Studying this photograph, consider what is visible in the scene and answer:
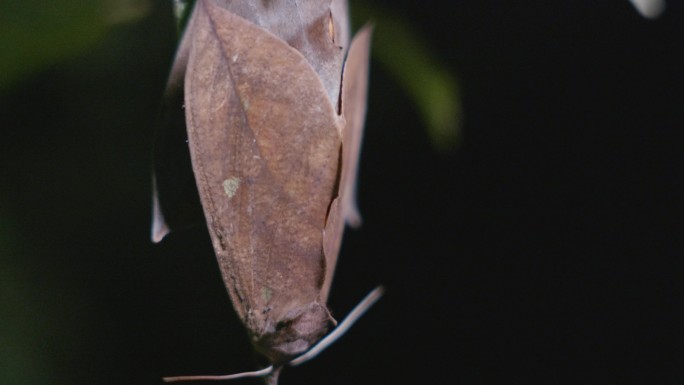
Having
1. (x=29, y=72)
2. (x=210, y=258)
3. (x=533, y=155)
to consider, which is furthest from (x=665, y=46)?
(x=29, y=72)

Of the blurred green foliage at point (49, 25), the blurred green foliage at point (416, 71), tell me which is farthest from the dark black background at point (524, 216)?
the blurred green foliage at point (49, 25)

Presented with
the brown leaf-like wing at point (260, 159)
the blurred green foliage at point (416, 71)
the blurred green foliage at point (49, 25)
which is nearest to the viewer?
the brown leaf-like wing at point (260, 159)

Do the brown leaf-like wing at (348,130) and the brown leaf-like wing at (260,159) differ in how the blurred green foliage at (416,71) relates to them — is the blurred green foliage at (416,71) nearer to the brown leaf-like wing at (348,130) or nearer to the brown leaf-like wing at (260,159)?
the brown leaf-like wing at (348,130)

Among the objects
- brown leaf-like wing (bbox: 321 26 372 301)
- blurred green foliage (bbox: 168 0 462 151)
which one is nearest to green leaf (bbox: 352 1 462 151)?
blurred green foliage (bbox: 168 0 462 151)

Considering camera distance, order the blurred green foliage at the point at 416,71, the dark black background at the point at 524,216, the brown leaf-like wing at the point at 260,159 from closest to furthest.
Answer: the brown leaf-like wing at the point at 260,159
the blurred green foliage at the point at 416,71
the dark black background at the point at 524,216

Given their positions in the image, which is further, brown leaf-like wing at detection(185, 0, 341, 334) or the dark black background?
the dark black background

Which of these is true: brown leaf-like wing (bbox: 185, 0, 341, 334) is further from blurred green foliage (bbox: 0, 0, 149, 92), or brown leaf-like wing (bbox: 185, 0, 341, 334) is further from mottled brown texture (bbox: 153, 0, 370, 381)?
blurred green foliage (bbox: 0, 0, 149, 92)

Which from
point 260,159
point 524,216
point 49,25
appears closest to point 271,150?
point 260,159
